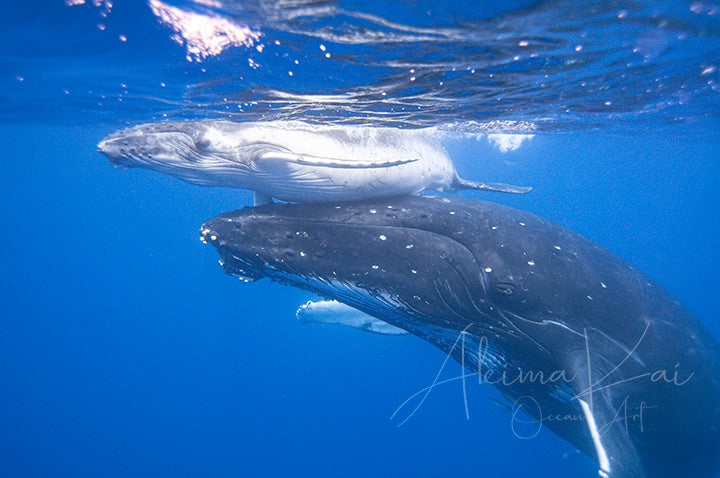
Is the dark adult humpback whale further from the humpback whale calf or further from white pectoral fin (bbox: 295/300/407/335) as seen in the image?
white pectoral fin (bbox: 295/300/407/335)

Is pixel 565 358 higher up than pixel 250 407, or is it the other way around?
pixel 565 358

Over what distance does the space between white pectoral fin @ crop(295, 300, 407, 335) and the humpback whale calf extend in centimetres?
327

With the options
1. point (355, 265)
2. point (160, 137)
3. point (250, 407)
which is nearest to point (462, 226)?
point (355, 265)

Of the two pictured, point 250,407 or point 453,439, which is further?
point 250,407

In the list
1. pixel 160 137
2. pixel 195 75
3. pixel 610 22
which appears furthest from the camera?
pixel 195 75

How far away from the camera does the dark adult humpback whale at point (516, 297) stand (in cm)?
407

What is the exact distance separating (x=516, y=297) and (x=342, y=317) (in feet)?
15.0

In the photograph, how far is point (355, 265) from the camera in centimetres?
404

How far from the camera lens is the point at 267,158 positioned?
4.15 meters

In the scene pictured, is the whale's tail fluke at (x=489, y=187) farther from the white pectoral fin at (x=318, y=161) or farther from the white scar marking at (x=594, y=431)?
the white scar marking at (x=594, y=431)

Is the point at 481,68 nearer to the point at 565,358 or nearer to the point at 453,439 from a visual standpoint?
the point at 565,358

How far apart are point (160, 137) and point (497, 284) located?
426cm

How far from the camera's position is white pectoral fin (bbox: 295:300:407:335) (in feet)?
24.8

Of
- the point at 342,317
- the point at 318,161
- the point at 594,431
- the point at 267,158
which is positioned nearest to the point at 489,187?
the point at 342,317
